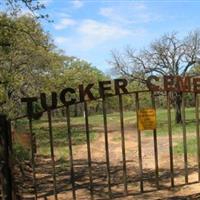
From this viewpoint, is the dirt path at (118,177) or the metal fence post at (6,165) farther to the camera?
the dirt path at (118,177)

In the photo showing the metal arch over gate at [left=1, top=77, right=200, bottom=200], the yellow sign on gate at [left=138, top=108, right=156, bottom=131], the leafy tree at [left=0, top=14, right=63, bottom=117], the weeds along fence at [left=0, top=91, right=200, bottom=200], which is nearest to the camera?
the weeds along fence at [left=0, top=91, right=200, bottom=200]

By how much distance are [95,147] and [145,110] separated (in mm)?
14537

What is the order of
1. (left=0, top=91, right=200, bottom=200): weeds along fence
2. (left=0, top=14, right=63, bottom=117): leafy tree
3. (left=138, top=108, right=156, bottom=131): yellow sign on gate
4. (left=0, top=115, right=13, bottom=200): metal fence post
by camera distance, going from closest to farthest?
1. (left=0, top=115, right=13, bottom=200): metal fence post
2. (left=0, top=91, right=200, bottom=200): weeds along fence
3. (left=138, top=108, right=156, bottom=131): yellow sign on gate
4. (left=0, top=14, right=63, bottom=117): leafy tree

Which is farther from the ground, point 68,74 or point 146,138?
point 68,74

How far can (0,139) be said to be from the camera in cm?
788

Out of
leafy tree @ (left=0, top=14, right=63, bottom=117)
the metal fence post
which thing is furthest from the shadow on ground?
leafy tree @ (left=0, top=14, right=63, bottom=117)

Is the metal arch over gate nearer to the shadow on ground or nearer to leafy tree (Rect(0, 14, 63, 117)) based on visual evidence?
the shadow on ground

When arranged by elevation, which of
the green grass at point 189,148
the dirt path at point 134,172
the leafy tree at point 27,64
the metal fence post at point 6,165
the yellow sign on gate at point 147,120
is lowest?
the dirt path at point 134,172

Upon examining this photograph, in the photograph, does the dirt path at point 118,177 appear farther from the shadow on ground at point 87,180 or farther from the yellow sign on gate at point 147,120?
the yellow sign on gate at point 147,120

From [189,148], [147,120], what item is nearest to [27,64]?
[189,148]

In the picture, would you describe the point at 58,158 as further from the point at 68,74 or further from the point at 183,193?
the point at 68,74

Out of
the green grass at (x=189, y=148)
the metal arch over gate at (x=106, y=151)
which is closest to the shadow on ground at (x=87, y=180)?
the metal arch over gate at (x=106, y=151)

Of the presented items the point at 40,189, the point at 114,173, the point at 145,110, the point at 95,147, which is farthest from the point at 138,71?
the point at 145,110

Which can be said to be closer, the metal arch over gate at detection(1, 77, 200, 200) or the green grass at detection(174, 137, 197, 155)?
the metal arch over gate at detection(1, 77, 200, 200)
